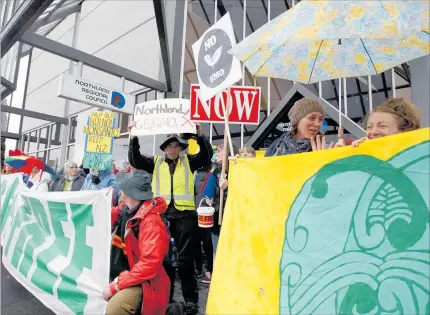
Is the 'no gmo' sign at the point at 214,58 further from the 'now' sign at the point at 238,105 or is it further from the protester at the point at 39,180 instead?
the protester at the point at 39,180

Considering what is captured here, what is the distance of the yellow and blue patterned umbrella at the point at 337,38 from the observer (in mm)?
1874

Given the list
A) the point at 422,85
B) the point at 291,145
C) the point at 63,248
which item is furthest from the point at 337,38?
the point at 63,248

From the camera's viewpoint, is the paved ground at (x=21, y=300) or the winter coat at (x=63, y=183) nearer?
the paved ground at (x=21, y=300)

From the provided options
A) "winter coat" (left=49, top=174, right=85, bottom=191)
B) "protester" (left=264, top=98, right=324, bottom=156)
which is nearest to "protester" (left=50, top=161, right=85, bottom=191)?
"winter coat" (left=49, top=174, right=85, bottom=191)

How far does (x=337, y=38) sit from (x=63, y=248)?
2.85 metres

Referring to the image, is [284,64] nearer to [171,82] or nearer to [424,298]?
[424,298]

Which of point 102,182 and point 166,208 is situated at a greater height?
point 102,182

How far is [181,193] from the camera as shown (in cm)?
325

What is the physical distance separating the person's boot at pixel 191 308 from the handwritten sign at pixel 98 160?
3.05 meters

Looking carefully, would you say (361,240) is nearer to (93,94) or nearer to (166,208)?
(166,208)

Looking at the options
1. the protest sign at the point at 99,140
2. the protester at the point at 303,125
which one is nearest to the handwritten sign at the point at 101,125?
the protest sign at the point at 99,140

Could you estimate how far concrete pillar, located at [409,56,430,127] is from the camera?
389cm

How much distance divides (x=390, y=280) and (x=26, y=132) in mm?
18201

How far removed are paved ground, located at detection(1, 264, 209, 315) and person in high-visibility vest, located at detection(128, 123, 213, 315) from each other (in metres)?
0.43
